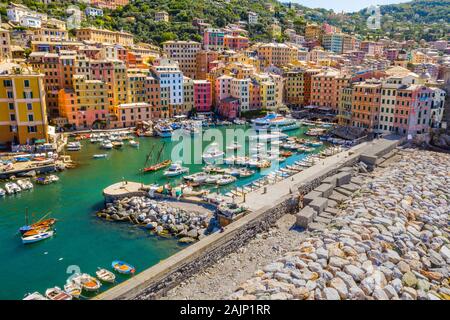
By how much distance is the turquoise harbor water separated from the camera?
64.7 feet

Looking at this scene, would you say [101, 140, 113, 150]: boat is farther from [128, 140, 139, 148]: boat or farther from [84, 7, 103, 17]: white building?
[84, 7, 103, 17]: white building

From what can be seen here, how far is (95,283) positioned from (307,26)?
428 feet

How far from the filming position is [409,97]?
4562cm

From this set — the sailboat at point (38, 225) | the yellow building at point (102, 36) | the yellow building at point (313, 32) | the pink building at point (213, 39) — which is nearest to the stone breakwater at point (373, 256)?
the sailboat at point (38, 225)

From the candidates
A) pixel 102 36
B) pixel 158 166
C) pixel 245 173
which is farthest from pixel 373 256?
pixel 102 36

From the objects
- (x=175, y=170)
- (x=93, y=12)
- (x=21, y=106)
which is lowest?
(x=175, y=170)

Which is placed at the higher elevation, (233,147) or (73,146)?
(73,146)

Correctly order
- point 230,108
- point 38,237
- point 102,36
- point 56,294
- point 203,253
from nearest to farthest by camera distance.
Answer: point 56,294
point 203,253
point 38,237
point 230,108
point 102,36

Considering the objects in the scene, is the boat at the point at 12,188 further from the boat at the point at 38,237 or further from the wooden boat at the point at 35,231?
the boat at the point at 38,237

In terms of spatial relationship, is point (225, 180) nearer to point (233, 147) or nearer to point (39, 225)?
point (233, 147)

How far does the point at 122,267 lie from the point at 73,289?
8.78 ft

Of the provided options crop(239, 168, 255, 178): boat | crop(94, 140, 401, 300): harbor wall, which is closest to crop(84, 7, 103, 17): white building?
crop(239, 168, 255, 178): boat

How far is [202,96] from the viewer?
224ft

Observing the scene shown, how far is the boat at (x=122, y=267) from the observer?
19484mm
